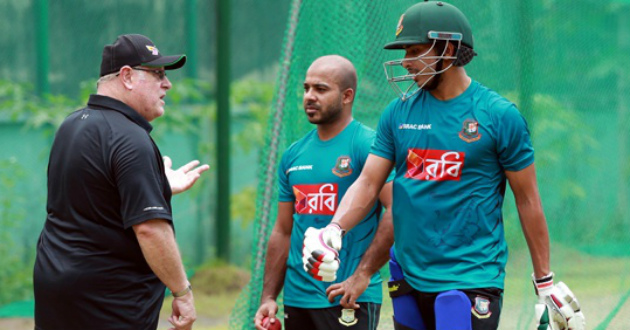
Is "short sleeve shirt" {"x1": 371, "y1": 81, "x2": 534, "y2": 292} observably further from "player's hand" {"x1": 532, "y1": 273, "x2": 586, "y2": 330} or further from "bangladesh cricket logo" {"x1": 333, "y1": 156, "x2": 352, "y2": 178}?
"bangladesh cricket logo" {"x1": 333, "y1": 156, "x2": 352, "y2": 178}

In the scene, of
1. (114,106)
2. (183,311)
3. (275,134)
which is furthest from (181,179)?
(275,134)

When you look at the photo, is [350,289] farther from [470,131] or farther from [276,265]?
[470,131]

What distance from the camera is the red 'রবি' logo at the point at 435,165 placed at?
169 inches

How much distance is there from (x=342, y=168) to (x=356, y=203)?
1.94 feet

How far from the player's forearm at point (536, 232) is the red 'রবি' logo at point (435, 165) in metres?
0.35

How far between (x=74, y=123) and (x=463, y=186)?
1.84 meters

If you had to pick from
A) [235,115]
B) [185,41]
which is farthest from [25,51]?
[235,115]

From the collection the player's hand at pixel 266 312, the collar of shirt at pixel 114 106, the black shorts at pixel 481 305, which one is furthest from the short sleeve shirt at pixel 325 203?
the collar of shirt at pixel 114 106

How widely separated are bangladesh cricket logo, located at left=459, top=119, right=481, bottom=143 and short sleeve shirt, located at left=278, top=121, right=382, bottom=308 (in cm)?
91

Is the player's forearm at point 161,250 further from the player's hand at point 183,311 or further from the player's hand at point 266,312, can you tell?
the player's hand at point 266,312

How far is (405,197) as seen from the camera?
4410 mm

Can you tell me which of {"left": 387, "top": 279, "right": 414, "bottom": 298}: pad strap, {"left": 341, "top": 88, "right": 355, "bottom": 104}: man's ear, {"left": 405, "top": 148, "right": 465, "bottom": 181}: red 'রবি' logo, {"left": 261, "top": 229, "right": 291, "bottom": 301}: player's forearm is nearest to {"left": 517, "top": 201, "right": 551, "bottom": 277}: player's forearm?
{"left": 405, "top": 148, "right": 465, "bottom": 181}: red 'রবি' logo

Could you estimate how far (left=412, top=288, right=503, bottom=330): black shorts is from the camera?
4.25m

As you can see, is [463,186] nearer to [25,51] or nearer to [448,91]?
[448,91]
